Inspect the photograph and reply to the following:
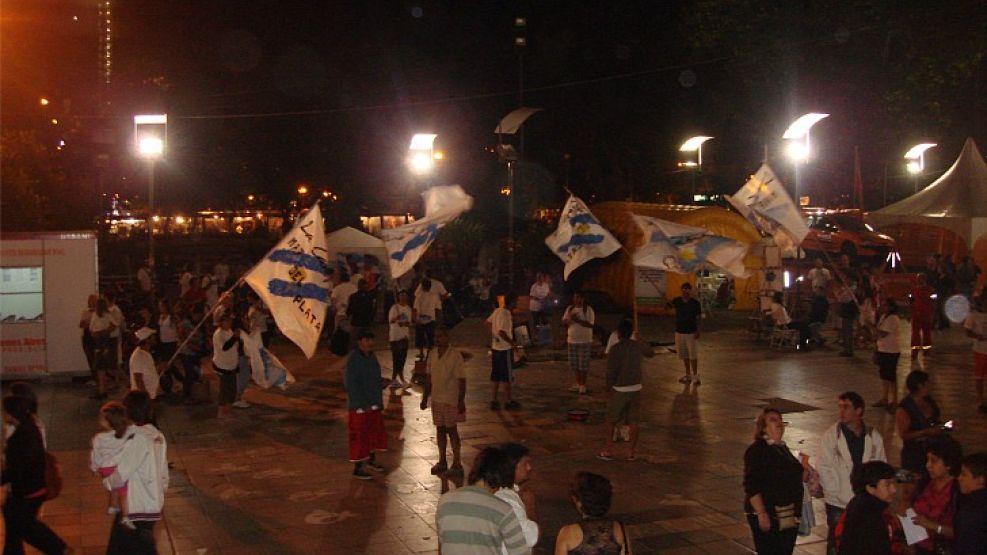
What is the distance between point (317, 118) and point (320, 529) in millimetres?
30721

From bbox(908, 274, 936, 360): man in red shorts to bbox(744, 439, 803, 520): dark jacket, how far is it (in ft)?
43.0

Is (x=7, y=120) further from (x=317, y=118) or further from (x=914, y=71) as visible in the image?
(x=914, y=71)

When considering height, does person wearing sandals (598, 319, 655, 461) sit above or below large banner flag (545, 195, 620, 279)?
below

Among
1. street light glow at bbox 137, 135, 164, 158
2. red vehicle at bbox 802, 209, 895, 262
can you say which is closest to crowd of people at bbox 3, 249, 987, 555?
street light glow at bbox 137, 135, 164, 158

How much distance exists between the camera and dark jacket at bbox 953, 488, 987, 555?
5.25 metres

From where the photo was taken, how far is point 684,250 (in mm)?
14219

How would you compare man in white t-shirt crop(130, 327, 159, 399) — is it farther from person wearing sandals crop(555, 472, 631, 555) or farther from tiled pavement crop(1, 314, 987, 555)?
person wearing sandals crop(555, 472, 631, 555)

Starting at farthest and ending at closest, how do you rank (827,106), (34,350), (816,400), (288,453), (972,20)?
(827,106)
(972,20)
(34,350)
(816,400)
(288,453)


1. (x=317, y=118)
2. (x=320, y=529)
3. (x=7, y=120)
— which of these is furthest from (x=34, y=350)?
(x=317, y=118)

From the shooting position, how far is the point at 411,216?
1617 inches

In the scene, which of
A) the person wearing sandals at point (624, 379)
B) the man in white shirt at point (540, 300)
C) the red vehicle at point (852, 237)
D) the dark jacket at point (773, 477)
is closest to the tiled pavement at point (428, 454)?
the person wearing sandals at point (624, 379)

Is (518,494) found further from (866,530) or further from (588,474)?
(866,530)

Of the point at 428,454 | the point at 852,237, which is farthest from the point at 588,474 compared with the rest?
the point at 852,237

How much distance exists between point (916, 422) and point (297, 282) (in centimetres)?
621
